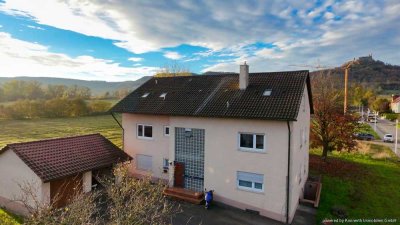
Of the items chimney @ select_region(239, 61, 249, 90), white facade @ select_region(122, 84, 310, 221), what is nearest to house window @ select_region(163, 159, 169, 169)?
white facade @ select_region(122, 84, 310, 221)

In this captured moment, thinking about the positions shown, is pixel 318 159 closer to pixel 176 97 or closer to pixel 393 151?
pixel 393 151

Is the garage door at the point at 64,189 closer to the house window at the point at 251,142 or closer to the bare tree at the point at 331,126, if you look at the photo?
the house window at the point at 251,142

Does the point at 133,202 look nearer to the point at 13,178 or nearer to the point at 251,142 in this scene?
the point at 251,142

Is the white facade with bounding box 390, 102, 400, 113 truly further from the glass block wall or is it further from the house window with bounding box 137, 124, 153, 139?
the house window with bounding box 137, 124, 153, 139

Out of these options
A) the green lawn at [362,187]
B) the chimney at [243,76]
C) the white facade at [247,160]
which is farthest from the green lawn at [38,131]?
the green lawn at [362,187]

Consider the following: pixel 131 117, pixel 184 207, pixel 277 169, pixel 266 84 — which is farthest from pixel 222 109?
pixel 131 117

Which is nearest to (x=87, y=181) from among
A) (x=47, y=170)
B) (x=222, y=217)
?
(x=47, y=170)
